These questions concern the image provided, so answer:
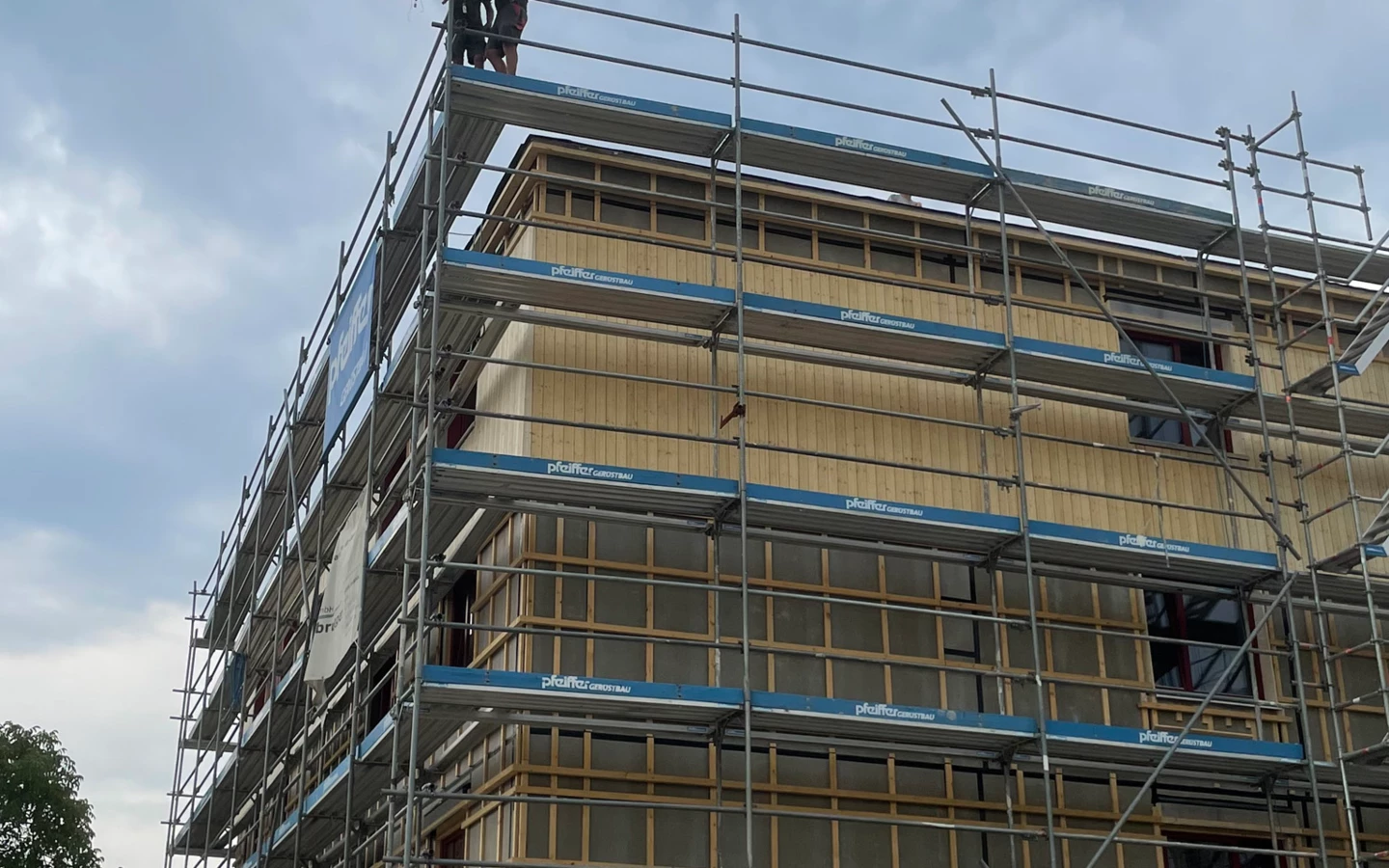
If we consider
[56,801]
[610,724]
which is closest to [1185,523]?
[610,724]

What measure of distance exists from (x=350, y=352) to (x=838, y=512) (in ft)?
23.0

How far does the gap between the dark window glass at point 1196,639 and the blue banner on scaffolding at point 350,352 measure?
9.33 m

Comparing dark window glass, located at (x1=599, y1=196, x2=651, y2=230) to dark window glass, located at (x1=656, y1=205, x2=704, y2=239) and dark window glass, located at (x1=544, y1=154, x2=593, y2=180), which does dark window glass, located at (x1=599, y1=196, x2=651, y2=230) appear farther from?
dark window glass, located at (x1=544, y1=154, x2=593, y2=180)

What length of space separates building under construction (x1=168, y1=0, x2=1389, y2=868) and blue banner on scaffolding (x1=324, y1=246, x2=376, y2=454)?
5.5 inches

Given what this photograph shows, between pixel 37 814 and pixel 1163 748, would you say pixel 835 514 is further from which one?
pixel 37 814

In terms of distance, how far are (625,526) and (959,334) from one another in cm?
403

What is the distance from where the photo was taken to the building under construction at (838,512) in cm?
1534

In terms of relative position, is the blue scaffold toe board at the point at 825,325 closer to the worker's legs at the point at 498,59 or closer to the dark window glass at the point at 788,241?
the dark window glass at the point at 788,241

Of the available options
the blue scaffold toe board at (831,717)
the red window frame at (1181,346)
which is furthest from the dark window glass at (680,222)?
the red window frame at (1181,346)

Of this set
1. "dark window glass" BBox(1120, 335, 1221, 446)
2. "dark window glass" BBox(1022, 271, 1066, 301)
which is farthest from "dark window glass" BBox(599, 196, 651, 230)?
"dark window glass" BBox(1120, 335, 1221, 446)

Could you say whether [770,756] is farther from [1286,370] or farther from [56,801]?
[56,801]

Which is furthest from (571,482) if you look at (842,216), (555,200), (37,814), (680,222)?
(37,814)

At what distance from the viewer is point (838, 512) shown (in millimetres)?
15773

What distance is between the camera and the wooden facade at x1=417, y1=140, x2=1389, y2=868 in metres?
15.5
